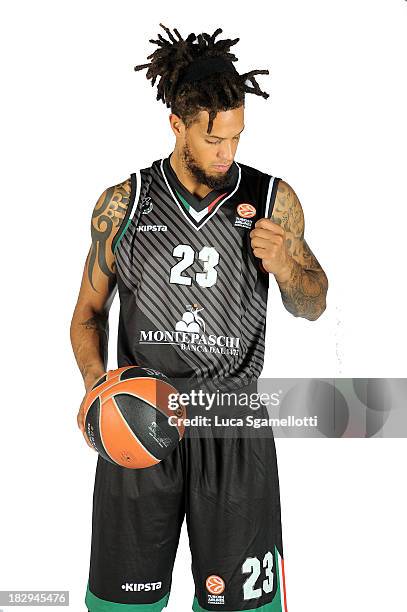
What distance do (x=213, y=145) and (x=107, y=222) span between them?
0.37m

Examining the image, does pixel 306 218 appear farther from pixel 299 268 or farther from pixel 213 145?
pixel 213 145

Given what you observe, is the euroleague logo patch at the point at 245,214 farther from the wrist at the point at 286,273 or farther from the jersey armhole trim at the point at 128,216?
the jersey armhole trim at the point at 128,216

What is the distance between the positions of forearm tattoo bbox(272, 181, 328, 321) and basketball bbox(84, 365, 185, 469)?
0.45 m

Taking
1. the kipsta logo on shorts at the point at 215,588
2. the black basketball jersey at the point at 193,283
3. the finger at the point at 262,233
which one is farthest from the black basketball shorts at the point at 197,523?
the finger at the point at 262,233

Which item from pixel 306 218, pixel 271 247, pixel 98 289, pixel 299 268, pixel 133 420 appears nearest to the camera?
pixel 133 420

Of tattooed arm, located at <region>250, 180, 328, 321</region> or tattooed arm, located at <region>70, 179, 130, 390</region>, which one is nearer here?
tattooed arm, located at <region>250, 180, 328, 321</region>

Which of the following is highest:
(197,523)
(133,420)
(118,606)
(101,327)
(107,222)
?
(107,222)

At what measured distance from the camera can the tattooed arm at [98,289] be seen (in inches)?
107

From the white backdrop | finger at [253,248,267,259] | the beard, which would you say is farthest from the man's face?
the white backdrop

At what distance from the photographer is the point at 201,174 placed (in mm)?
2645

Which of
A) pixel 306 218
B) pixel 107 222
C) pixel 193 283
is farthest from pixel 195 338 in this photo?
pixel 306 218

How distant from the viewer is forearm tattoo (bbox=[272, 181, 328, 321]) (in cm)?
265

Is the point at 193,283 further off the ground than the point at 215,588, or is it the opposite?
the point at 193,283

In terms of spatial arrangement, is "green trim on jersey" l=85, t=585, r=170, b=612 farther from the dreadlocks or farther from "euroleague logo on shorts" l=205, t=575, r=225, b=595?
the dreadlocks
